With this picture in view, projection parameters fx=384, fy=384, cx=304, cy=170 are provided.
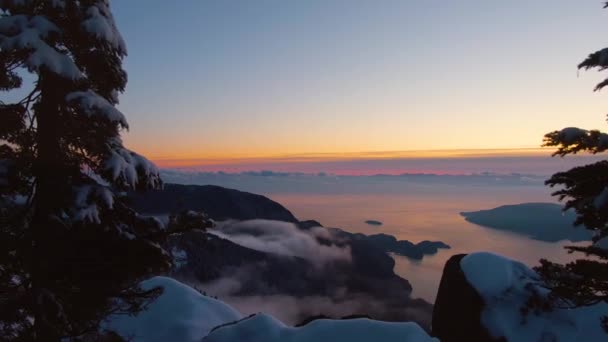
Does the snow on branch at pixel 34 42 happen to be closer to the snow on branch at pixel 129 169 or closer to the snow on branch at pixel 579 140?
the snow on branch at pixel 129 169

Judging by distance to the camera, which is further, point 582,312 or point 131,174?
point 582,312

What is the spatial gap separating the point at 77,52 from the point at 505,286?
18183 millimetres

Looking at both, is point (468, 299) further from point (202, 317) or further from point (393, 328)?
point (202, 317)

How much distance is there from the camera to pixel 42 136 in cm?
689

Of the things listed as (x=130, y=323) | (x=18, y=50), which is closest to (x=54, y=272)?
(x=18, y=50)

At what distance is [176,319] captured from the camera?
1658cm

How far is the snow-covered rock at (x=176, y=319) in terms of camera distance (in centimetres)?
1567

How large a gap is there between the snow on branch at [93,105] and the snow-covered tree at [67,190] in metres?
0.02

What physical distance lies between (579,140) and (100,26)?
8288 millimetres

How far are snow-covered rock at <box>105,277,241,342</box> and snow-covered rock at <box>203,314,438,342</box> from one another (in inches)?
130

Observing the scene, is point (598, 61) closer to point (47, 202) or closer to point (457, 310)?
point (47, 202)

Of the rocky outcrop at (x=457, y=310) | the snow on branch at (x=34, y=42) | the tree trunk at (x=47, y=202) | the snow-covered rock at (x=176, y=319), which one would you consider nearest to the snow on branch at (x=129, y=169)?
the tree trunk at (x=47, y=202)

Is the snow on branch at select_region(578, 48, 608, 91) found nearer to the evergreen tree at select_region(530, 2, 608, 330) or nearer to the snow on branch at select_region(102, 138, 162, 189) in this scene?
the evergreen tree at select_region(530, 2, 608, 330)

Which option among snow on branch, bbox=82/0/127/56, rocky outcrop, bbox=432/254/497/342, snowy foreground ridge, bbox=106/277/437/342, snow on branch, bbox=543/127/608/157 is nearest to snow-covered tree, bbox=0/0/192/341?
snow on branch, bbox=82/0/127/56
